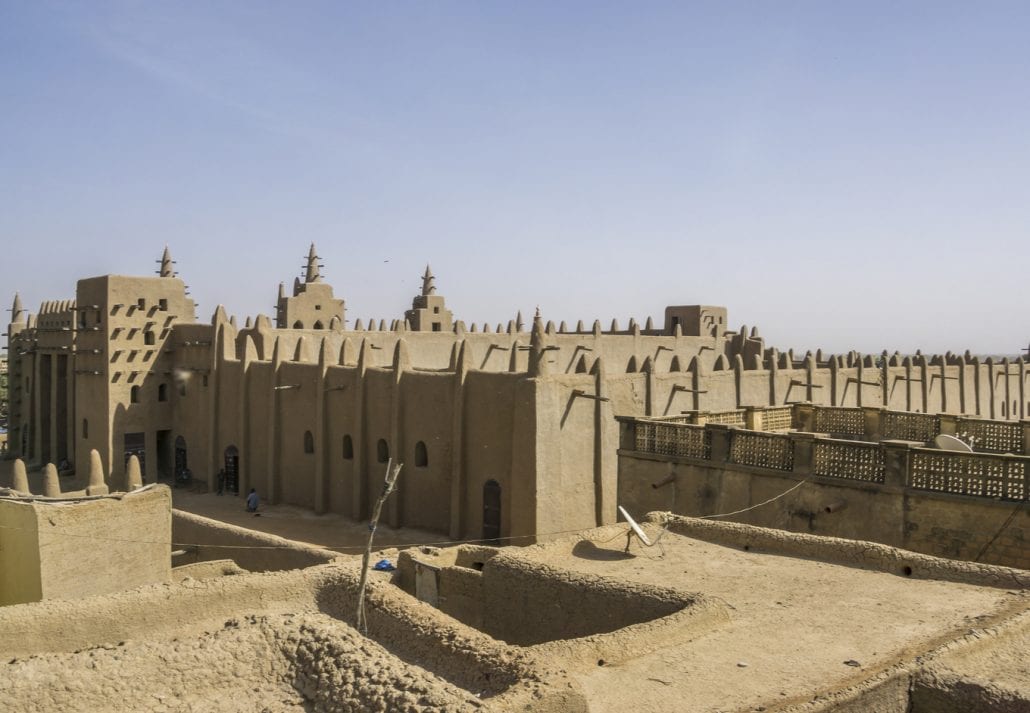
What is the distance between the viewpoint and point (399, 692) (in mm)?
8141

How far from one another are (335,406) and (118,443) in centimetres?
1162

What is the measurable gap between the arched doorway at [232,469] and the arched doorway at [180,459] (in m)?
3.16

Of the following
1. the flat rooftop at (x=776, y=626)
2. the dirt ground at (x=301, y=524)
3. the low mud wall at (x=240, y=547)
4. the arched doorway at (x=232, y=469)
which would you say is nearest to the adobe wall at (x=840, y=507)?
the flat rooftop at (x=776, y=626)

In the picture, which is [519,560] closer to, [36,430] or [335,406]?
[335,406]

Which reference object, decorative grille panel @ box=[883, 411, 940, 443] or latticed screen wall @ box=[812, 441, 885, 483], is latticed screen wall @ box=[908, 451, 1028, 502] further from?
decorative grille panel @ box=[883, 411, 940, 443]

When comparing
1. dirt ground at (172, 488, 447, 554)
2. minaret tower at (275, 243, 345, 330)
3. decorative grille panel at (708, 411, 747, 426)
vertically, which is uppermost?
minaret tower at (275, 243, 345, 330)

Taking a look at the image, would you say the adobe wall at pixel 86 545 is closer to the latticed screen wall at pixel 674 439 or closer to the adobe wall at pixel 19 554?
the adobe wall at pixel 19 554

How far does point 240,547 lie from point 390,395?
313 inches

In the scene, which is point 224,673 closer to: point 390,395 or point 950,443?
point 950,443

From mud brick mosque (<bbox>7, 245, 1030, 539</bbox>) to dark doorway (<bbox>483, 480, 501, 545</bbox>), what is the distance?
5 centimetres

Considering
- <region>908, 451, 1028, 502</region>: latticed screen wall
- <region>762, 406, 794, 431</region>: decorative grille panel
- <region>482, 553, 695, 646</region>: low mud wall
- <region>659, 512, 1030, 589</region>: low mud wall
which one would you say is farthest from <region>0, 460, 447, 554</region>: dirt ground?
<region>908, 451, 1028, 502</region>: latticed screen wall

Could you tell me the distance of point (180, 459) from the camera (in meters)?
37.0

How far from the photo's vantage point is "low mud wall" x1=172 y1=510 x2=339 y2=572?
65.4 feet

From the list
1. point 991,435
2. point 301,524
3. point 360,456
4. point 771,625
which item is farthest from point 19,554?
point 991,435
